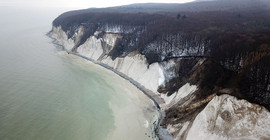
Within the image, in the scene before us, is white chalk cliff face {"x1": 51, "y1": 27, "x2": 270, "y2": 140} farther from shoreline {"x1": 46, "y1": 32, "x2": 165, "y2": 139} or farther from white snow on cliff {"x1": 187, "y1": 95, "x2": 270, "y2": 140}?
shoreline {"x1": 46, "y1": 32, "x2": 165, "y2": 139}

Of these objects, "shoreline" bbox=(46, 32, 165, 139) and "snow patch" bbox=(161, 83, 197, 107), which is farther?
"snow patch" bbox=(161, 83, 197, 107)

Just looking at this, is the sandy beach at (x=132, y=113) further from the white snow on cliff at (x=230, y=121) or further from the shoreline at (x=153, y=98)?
the white snow on cliff at (x=230, y=121)

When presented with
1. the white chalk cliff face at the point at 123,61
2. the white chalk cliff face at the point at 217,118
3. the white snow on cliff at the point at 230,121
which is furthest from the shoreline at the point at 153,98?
the white snow on cliff at the point at 230,121

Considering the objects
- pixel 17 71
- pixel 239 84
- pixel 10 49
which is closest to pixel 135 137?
pixel 239 84

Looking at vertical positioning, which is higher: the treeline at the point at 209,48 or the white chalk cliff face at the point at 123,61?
the treeline at the point at 209,48

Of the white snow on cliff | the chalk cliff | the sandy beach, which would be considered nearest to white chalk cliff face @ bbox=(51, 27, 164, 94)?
the chalk cliff
